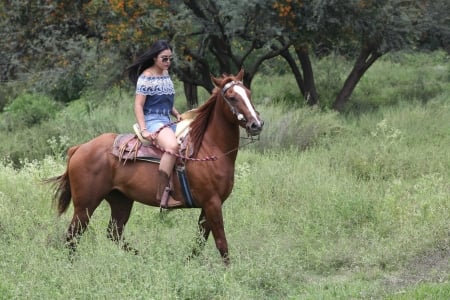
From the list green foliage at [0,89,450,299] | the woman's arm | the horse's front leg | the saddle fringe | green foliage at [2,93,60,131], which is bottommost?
green foliage at [2,93,60,131]

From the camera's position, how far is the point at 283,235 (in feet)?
26.4

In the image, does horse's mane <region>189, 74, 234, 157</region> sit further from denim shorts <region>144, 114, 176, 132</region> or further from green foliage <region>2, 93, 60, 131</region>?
green foliage <region>2, 93, 60, 131</region>

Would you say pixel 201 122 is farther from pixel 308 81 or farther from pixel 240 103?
pixel 308 81

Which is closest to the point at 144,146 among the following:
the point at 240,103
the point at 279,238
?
the point at 240,103

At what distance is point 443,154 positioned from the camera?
1147 centimetres

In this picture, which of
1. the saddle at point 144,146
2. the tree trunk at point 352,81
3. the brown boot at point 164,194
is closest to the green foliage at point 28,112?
the tree trunk at point 352,81

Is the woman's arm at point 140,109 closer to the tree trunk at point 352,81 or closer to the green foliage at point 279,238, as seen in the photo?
the green foliage at point 279,238

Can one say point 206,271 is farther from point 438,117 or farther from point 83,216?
point 438,117

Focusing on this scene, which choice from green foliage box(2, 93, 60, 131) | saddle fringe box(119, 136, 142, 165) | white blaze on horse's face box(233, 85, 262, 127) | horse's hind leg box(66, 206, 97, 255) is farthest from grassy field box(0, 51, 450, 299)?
green foliage box(2, 93, 60, 131)

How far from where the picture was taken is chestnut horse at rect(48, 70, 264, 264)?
682 cm

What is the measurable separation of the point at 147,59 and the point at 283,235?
2.47 meters

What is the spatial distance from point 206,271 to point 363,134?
8555mm

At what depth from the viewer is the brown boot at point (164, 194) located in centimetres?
696

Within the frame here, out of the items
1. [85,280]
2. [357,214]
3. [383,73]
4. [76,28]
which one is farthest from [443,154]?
[383,73]
